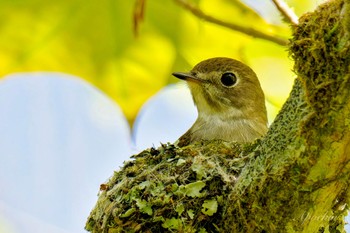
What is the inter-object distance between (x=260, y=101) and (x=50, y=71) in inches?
86.4

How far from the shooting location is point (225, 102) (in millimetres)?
6059

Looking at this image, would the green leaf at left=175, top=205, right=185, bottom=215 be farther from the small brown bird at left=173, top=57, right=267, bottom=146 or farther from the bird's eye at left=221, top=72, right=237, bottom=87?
the bird's eye at left=221, top=72, right=237, bottom=87

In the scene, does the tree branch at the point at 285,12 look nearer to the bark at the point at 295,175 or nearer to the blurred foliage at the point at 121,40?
the blurred foliage at the point at 121,40

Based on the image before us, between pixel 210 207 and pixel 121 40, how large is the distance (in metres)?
1.60

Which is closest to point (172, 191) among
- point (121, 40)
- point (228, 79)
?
point (121, 40)

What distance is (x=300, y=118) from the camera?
3.29 meters

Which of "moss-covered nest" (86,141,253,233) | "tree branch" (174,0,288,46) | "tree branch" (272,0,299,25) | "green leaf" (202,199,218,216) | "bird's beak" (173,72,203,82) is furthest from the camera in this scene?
"bird's beak" (173,72,203,82)

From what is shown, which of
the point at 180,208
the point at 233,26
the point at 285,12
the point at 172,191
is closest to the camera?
the point at 180,208

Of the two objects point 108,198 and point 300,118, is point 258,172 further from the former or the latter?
point 108,198

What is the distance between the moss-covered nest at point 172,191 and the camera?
159 inches

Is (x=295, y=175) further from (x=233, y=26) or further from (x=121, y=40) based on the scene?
(x=121, y=40)

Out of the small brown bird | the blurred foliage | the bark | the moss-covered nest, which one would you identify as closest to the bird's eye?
the small brown bird

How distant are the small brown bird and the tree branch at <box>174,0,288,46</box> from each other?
0.89 meters

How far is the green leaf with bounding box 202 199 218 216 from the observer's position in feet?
12.9
